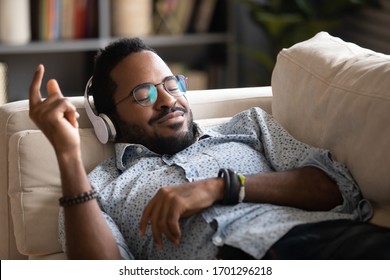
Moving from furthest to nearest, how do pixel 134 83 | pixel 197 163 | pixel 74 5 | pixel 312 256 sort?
pixel 74 5 → pixel 134 83 → pixel 197 163 → pixel 312 256

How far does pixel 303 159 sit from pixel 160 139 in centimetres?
34

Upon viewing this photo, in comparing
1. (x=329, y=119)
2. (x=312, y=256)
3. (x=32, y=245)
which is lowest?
(x=32, y=245)

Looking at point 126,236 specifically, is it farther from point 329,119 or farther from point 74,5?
point 74,5

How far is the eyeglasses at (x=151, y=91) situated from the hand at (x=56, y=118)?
348 millimetres

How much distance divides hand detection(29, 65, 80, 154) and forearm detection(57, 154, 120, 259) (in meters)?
0.03

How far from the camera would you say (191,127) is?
1.87m

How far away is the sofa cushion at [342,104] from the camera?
1.65 m

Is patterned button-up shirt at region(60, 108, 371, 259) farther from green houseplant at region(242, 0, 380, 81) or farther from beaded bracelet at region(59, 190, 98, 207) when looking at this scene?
green houseplant at region(242, 0, 380, 81)

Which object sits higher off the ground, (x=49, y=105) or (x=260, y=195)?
(x=49, y=105)

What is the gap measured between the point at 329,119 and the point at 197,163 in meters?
0.32

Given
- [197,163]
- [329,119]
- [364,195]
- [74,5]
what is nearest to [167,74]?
[197,163]

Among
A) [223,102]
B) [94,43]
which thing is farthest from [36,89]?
[94,43]

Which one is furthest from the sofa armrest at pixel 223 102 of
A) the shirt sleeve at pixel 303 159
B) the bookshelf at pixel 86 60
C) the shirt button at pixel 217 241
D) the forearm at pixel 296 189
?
the bookshelf at pixel 86 60

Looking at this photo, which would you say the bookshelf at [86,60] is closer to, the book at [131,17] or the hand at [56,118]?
the book at [131,17]
